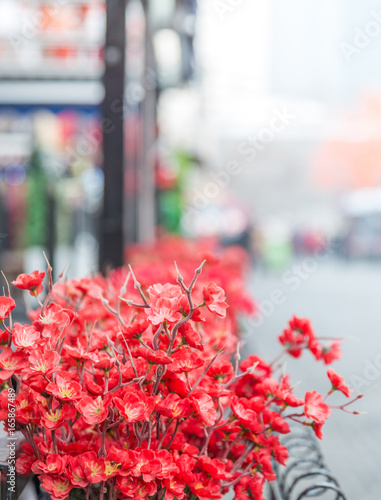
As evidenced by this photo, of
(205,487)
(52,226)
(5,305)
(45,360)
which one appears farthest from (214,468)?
(52,226)

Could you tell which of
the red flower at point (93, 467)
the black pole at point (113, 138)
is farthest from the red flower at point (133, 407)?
the black pole at point (113, 138)

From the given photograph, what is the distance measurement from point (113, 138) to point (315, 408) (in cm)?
297

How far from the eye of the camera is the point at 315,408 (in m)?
1.22

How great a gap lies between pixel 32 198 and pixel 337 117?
62.0 feet

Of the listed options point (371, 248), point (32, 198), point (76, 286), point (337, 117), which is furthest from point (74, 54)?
point (371, 248)

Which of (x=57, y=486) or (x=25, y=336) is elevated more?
(x=25, y=336)

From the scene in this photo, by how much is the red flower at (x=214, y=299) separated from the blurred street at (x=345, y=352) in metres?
0.39

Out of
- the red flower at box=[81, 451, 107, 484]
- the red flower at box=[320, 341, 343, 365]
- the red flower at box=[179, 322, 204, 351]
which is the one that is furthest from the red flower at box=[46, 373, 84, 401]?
the red flower at box=[320, 341, 343, 365]

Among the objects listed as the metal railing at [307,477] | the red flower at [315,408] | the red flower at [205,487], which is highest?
the red flower at [315,408]

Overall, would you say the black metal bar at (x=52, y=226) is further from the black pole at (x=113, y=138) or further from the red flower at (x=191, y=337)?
the red flower at (x=191, y=337)

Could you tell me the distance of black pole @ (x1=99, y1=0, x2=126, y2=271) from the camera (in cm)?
373

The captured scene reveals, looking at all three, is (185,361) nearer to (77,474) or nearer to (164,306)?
(164,306)

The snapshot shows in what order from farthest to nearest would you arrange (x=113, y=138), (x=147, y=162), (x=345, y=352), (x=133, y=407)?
(x=147, y=162)
(x=345, y=352)
(x=113, y=138)
(x=133, y=407)

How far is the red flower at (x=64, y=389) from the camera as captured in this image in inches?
42.0
